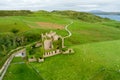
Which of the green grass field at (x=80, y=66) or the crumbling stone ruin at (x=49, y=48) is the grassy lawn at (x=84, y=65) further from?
the crumbling stone ruin at (x=49, y=48)

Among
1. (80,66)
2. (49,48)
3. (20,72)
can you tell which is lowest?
(20,72)

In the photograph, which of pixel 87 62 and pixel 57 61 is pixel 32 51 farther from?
pixel 87 62

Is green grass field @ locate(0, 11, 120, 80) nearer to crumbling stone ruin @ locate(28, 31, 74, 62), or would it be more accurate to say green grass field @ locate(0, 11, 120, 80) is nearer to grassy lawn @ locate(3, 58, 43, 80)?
grassy lawn @ locate(3, 58, 43, 80)

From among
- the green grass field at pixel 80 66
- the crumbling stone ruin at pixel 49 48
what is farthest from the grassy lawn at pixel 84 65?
the crumbling stone ruin at pixel 49 48

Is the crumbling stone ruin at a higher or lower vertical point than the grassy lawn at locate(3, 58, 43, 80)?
higher

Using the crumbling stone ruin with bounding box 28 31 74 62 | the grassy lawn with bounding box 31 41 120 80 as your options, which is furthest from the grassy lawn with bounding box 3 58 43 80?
the crumbling stone ruin with bounding box 28 31 74 62

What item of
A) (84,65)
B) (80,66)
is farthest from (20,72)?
(84,65)

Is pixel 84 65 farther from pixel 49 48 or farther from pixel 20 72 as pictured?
pixel 49 48
